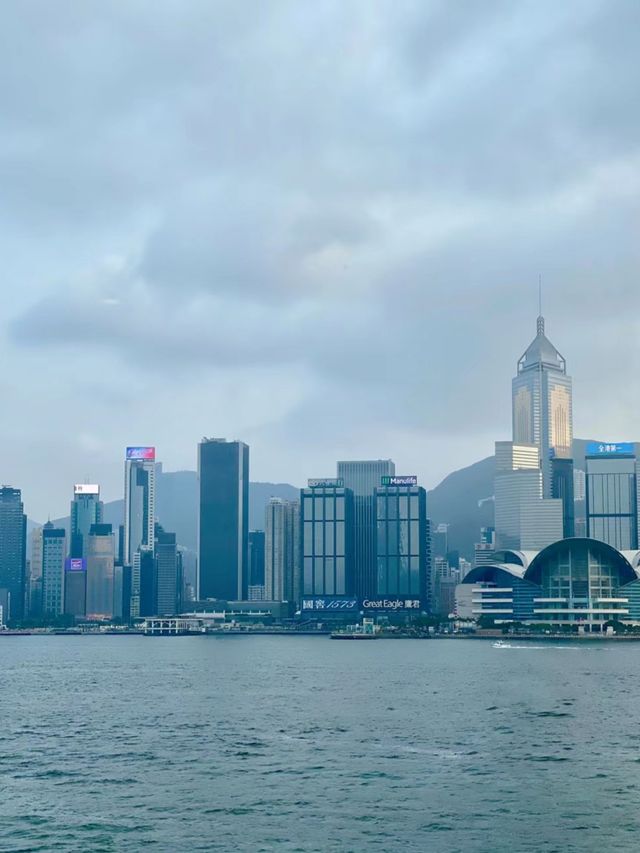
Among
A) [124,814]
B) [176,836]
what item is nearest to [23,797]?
[124,814]

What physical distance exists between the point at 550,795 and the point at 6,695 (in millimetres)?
82386

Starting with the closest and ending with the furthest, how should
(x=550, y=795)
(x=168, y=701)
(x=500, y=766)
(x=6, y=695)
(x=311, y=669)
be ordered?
(x=550, y=795), (x=500, y=766), (x=168, y=701), (x=6, y=695), (x=311, y=669)

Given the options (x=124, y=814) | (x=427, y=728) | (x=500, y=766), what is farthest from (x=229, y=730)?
(x=124, y=814)

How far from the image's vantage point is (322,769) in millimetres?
75688

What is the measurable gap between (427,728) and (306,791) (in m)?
29.5

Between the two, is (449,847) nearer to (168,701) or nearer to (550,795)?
(550,795)

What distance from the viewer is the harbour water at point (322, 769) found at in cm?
5875

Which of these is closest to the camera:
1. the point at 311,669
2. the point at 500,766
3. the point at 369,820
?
the point at 369,820

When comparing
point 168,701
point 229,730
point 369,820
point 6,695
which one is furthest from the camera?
point 6,695

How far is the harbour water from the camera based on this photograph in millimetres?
58750

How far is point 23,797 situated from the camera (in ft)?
222

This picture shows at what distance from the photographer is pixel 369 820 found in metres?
61.3

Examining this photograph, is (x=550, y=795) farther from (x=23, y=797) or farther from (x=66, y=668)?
(x=66, y=668)

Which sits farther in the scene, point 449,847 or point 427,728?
point 427,728
